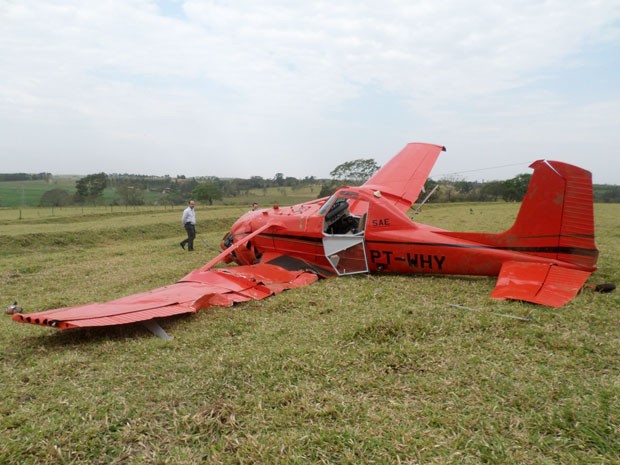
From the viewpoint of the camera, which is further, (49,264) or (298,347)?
(49,264)

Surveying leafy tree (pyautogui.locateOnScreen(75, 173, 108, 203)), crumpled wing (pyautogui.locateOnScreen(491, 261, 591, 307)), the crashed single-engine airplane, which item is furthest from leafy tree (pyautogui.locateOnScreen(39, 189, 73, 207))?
crumpled wing (pyautogui.locateOnScreen(491, 261, 591, 307))

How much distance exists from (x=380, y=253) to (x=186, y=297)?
3.68 meters

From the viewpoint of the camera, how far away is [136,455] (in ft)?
8.57

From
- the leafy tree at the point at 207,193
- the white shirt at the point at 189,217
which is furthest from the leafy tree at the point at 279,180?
the white shirt at the point at 189,217

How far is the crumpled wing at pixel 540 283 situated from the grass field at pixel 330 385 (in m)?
0.19

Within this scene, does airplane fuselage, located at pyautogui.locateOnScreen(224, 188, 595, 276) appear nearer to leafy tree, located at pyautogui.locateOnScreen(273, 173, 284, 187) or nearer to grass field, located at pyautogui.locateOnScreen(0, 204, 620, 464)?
grass field, located at pyautogui.locateOnScreen(0, 204, 620, 464)

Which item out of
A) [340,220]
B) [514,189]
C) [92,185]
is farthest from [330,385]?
[92,185]

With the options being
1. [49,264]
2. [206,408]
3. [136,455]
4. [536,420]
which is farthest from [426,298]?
[49,264]

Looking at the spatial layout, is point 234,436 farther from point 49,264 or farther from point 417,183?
point 49,264

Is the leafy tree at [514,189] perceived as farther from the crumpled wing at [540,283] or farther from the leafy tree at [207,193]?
the crumpled wing at [540,283]

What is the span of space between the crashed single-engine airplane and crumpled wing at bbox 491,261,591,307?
0.04 ft

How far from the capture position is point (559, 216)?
5707 mm

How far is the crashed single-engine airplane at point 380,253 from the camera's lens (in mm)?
5220

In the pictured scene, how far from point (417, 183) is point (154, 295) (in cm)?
759
